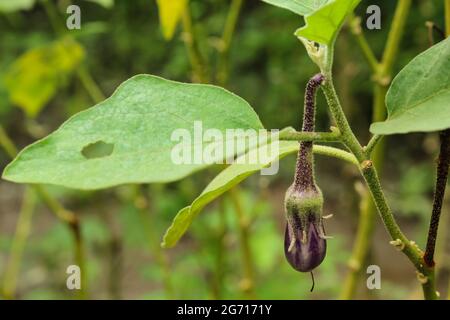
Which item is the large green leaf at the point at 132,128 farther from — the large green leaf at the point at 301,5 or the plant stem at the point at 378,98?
the plant stem at the point at 378,98

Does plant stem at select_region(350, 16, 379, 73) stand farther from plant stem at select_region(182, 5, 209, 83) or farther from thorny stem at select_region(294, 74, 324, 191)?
thorny stem at select_region(294, 74, 324, 191)

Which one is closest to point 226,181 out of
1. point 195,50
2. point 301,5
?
point 301,5

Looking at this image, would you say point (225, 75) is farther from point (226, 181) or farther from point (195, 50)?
point (226, 181)
